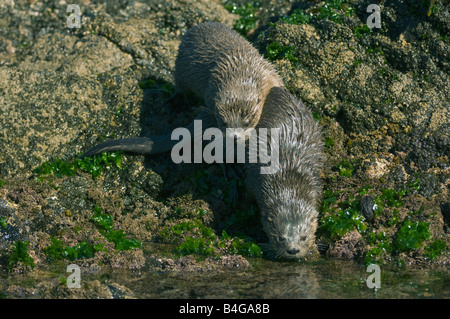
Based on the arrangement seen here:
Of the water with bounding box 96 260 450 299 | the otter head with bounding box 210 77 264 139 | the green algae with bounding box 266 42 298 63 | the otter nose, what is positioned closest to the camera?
the water with bounding box 96 260 450 299

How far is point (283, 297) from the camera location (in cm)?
406

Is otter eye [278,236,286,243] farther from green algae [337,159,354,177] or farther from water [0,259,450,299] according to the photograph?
green algae [337,159,354,177]

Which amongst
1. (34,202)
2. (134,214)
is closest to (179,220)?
(134,214)

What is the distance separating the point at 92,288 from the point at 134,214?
1637 millimetres

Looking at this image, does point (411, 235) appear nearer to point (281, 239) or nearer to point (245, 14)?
point (281, 239)

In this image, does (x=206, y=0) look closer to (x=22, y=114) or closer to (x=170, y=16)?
(x=170, y=16)

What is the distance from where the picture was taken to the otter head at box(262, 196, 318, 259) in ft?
16.3

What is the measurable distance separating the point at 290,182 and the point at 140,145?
5.61 ft

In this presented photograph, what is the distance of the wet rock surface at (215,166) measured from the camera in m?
5.00

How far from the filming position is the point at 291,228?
5.04 metres

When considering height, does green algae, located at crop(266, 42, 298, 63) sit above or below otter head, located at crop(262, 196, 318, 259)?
above

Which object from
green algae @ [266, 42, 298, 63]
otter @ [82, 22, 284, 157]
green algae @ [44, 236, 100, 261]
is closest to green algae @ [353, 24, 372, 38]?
green algae @ [266, 42, 298, 63]
